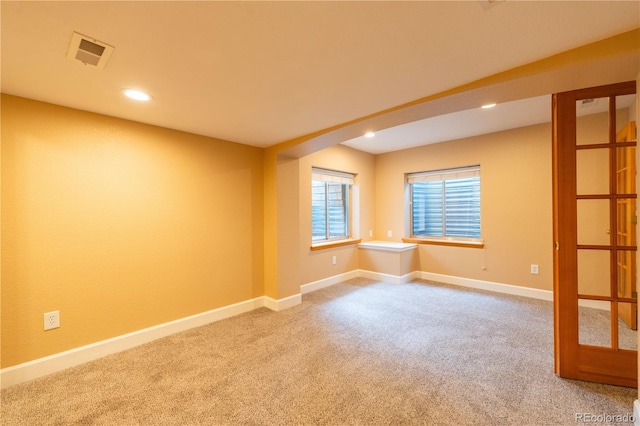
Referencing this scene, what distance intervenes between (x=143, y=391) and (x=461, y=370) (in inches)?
89.8

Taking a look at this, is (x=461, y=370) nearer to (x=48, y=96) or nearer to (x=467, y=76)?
(x=467, y=76)

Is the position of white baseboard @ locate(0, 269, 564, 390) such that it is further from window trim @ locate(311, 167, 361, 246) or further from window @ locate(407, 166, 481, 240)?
window @ locate(407, 166, 481, 240)

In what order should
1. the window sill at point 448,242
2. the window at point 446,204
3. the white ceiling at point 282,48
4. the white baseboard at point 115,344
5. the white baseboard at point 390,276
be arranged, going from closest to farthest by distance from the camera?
the white ceiling at point 282,48, the white baseboard at point 115,344, the window sill at point 448,242, the window at point 446,204, the white baseboard at point 390,276

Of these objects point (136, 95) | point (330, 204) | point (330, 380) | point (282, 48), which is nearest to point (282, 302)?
point (330, 380)

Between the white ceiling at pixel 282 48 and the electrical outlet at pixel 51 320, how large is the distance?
5.36ft

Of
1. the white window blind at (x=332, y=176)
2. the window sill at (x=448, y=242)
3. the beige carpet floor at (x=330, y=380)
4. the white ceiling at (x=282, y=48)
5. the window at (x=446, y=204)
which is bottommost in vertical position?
the beige carpet floor at (x=330, y=380)

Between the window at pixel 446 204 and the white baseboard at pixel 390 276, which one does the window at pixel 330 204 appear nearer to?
the white baseboard at pixel 390 276

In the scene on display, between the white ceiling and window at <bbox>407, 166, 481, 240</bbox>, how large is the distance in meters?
2.82

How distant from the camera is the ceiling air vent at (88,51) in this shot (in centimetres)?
131

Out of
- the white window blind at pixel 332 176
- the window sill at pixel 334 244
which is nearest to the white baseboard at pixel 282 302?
the window sill at pixel 334 244

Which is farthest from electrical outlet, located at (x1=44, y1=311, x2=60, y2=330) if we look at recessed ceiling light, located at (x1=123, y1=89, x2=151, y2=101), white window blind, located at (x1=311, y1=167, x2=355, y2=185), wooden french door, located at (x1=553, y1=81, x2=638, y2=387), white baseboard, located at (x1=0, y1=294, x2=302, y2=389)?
wooden french door, located at (x1=553, y1=81, x2=638, y2=387)

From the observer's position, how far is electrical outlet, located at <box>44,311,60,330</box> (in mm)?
2037

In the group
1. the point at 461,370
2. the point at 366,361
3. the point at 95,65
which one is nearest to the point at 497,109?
the point at 461,370

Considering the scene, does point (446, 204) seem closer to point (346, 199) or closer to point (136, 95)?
point (346, 199)
